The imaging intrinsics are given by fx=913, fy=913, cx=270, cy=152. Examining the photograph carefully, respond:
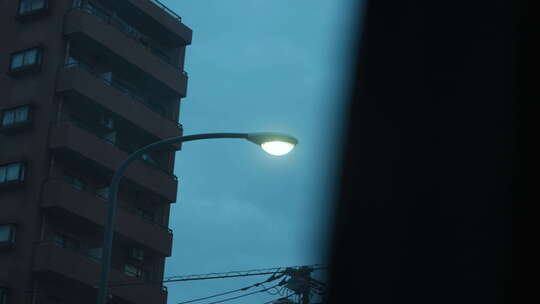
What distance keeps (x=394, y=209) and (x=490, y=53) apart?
5.32 feet

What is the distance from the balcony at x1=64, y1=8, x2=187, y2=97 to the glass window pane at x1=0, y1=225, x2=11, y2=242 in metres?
8.33

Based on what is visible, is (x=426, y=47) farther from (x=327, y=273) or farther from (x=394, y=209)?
(x=327, y=273)

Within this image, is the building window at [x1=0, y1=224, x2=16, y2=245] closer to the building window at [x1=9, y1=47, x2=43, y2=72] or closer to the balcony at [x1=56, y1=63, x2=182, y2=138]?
the balcony at [x1=56, y1=63, x2=182, y2=138]

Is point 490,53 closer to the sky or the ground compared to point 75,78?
closer to the ground

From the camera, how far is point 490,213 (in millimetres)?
7562

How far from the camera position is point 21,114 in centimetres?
3788

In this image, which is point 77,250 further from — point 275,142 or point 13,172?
point 275,142

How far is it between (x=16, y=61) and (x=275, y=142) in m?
28.6

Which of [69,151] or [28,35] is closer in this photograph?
[69,151]

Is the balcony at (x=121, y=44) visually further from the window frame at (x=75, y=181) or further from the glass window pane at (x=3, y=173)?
the glass window pane at (x=3, y=173)

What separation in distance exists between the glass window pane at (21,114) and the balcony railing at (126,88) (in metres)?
2.44

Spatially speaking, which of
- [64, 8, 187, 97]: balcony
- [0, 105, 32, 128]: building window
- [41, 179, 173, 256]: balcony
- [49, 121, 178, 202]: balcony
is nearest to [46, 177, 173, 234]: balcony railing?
[41, 179, 173, 256]: balcony

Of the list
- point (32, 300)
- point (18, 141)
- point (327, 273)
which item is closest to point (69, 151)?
point (18, 141)

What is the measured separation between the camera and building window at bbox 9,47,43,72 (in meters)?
38.5
